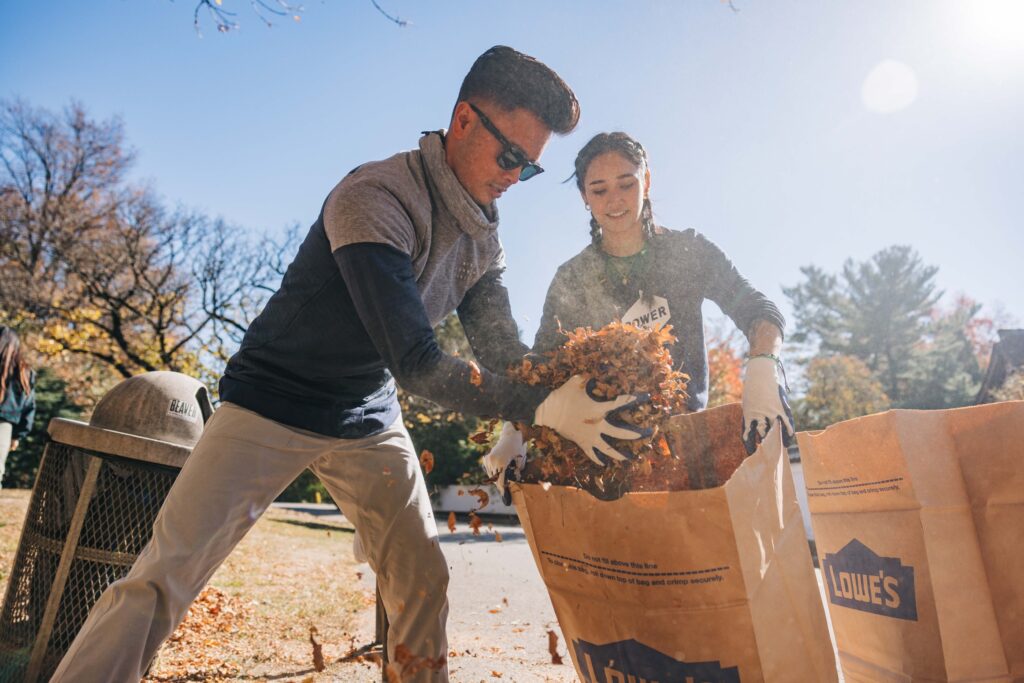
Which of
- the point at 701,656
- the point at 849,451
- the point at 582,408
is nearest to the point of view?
the point at 701,656

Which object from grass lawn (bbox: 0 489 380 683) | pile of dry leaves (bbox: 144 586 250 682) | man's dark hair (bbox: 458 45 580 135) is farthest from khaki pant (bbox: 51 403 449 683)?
pile of dry leaves (bbox: 144 586 250 682)

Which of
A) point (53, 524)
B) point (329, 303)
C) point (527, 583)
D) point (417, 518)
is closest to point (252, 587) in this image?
point (527, 583)

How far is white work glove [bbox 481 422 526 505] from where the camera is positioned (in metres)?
1.96

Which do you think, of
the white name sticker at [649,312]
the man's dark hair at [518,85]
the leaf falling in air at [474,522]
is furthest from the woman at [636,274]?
the leaf falling in air at [474,522]

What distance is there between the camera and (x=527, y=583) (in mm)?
6492

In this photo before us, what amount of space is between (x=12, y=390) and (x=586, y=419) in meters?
5.58

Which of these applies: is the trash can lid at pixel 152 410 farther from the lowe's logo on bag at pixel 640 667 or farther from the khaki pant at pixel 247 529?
the lowe's logo on bag at pixel 640 667

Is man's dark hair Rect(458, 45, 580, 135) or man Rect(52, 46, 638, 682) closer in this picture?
man Rect(52, 46, 638, 682)

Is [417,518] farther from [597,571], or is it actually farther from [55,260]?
[55,260]

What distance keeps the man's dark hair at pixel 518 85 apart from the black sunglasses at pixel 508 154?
0.07 metres

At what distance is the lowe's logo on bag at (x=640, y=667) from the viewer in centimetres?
153

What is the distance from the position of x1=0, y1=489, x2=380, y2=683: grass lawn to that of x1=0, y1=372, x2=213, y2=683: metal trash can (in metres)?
0.62

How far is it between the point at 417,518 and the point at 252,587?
4636 millimetres

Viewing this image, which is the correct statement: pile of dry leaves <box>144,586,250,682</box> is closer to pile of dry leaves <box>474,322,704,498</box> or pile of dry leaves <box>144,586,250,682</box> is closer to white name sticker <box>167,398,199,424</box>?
white name sticker <box>167,398,199,424</box>
